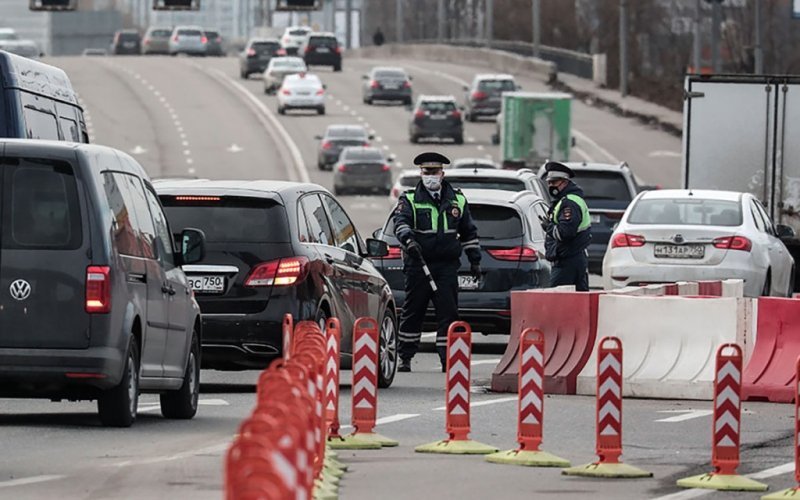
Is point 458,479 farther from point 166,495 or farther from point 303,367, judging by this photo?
point 303,367

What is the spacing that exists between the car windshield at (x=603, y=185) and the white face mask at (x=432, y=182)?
43.4ft

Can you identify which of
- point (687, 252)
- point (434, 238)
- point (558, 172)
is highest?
point (558, 172)

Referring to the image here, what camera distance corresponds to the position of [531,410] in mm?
11711

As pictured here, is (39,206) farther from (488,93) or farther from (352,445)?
(488,93)

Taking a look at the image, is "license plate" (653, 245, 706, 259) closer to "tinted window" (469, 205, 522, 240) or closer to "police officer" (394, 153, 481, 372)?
"tinted window" (469, 205, 522, 240)

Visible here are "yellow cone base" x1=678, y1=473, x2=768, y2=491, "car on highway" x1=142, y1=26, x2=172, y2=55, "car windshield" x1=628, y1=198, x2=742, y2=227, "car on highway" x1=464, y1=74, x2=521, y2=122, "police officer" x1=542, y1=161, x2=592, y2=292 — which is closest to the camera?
"yellow cone base" x1=678, y1=473, x2=768, y2=491

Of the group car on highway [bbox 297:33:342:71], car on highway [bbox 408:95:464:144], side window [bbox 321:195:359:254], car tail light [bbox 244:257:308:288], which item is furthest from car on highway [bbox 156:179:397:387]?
car on highway [bbox 297:33:342:71]

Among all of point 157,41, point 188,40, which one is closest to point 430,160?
point 188,40

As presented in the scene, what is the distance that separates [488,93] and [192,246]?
71.2 m

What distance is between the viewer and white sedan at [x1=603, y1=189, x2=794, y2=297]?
75.8 ft

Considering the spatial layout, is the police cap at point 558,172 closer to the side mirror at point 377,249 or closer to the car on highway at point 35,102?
the side mirror at point 377,249

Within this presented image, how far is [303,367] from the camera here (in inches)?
338

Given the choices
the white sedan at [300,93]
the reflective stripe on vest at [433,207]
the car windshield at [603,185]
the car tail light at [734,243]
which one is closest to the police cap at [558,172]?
the reflective stripe on vest at [433,207]

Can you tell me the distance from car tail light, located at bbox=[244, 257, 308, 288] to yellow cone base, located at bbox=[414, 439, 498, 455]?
3646 mm
